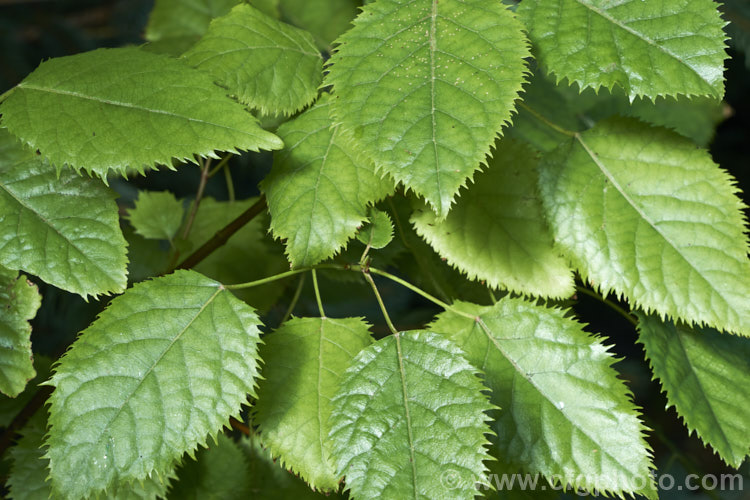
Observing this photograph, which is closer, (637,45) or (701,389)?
(637,45)

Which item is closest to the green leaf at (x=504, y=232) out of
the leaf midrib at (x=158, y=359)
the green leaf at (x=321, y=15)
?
the leaf midrib at (x=158, y=359)

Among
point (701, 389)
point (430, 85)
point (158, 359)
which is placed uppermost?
point (430, 85)

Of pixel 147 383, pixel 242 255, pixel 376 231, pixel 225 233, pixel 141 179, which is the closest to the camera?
pixel 147 383

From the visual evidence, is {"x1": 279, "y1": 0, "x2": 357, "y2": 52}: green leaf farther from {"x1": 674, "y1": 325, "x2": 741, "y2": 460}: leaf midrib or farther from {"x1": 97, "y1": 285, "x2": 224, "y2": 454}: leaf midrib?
{"x1": 674, "y1": 325, "x2": 741, "y2": 460}: leaf midrib

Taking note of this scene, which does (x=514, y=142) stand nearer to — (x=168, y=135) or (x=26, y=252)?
(x=168, y=135)

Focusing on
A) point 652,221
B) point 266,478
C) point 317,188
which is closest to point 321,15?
point 317,188

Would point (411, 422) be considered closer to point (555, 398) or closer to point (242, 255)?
point (555, 398)

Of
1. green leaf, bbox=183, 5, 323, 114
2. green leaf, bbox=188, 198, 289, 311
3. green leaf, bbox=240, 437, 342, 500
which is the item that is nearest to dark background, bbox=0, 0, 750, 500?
green leaf, bbox=188, 198, 289, 311

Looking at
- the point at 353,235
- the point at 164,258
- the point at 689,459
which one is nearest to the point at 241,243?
the point at 164,258
